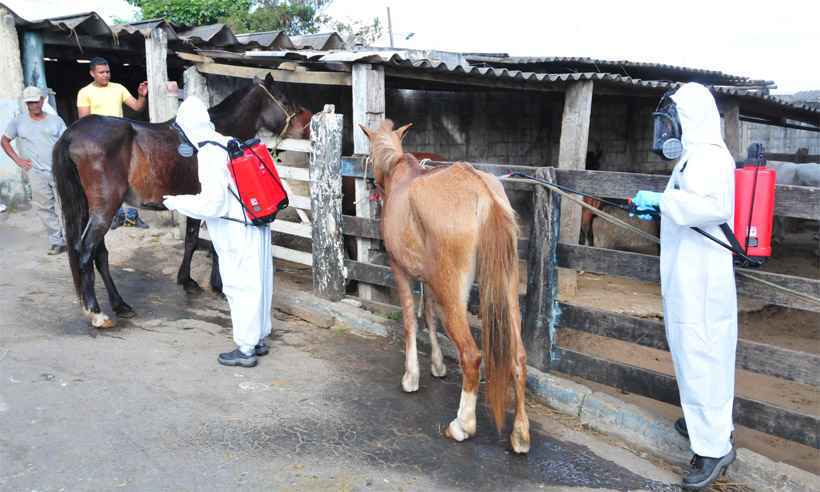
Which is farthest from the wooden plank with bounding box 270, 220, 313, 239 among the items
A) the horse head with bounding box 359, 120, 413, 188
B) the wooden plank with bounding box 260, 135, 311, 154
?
the horse head with bounding box 359, 120, 413, 188

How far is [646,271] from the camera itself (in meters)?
3.85

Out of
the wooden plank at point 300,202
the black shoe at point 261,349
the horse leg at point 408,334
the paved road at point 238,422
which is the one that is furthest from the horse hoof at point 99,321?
the horse leg at point 408,334

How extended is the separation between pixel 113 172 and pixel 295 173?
62.7 inches

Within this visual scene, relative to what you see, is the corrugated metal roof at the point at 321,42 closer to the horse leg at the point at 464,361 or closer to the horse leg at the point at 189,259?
the horse leg at the point at 189,259

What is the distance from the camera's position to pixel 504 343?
3650mm

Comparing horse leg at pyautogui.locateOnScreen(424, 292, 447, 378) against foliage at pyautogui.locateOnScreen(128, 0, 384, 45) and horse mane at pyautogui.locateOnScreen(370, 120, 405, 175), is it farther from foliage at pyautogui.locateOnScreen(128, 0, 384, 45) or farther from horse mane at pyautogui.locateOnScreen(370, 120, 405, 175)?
foliage at pyautogui.locateOnScreen(128, 0, 384, 45)

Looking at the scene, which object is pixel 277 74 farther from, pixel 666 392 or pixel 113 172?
pixel 666 392

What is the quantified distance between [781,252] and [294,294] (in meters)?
9.34

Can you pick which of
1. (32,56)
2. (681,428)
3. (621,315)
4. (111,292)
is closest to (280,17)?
(32,56)

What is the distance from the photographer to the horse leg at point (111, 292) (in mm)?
5793

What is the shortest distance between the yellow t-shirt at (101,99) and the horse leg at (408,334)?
5339mm

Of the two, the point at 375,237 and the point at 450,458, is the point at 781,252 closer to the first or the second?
the point at 375,237

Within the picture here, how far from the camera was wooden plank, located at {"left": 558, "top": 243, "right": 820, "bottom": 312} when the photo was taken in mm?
3293

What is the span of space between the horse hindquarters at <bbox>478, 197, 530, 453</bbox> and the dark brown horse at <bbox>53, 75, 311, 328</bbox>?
346 centimetres
